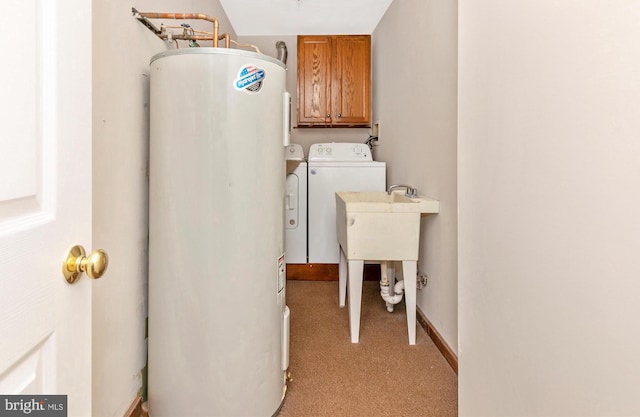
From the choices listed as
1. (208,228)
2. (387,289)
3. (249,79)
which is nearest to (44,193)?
(208,228)

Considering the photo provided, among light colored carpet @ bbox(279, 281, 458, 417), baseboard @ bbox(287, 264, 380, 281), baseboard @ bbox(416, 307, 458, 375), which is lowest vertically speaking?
light colored carpet @ bbox(279, 281, 458, 417)

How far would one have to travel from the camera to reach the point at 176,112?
3.70 feet

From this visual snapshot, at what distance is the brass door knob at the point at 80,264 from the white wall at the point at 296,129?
3142 millimetres

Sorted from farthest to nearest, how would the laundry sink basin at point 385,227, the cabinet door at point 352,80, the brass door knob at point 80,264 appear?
the cabinet door at point 352,80 < the laundry sink basin at point 385,227 < the brass door knob at point 80,264

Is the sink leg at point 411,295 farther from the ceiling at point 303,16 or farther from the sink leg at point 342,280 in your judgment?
the ceiling at point 303,16

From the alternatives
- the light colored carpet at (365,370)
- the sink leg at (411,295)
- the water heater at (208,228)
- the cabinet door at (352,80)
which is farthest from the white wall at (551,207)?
the cabinet door at (352,80)

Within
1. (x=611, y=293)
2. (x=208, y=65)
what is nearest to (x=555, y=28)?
(x=611, y=293)

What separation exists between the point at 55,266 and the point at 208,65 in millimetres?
838

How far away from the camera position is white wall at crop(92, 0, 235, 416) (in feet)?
3.32

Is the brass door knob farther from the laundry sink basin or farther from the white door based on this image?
the laundry sink basin

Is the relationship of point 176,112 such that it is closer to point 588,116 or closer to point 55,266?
point 55,266

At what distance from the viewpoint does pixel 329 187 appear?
2.92 meters

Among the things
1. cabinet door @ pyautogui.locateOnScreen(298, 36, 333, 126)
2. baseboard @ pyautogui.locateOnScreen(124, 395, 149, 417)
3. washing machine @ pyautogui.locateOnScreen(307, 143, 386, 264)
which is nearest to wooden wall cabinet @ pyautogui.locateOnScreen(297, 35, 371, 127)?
cabinet door @ pyautogui.locateOnScreen(298, 36, 333, 126)

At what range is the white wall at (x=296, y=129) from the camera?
351 cm
